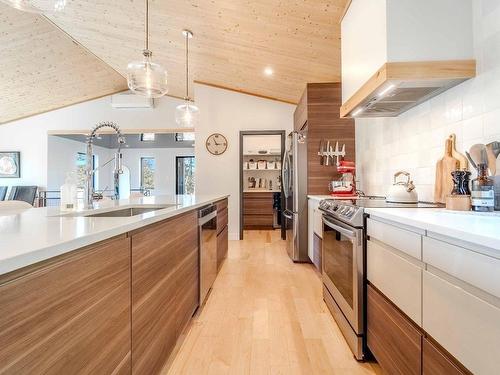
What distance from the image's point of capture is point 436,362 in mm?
929

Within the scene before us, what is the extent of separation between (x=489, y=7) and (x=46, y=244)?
215 centimetres

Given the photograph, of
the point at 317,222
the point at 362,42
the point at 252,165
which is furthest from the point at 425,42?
the point at 252,165

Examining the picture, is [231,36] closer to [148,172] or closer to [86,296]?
[86,296]

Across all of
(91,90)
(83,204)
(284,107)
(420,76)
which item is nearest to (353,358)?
(420,76)

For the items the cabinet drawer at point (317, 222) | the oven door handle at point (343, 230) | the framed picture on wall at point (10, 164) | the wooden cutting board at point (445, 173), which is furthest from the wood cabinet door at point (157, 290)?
the framed picture on wall at point (10, 164)

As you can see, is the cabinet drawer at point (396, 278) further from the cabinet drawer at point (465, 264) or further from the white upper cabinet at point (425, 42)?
the white upper cabinet at point (425, 42)

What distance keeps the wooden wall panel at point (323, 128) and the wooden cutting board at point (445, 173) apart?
5.59 feet

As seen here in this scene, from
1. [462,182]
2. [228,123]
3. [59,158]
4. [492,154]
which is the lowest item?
[462,182]

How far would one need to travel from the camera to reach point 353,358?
5.25 ft

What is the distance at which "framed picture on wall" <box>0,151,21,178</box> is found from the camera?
23.4 ft

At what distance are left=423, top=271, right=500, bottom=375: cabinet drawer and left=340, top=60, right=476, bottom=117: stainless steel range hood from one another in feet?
3.67

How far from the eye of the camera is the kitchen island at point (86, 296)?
1.82ft

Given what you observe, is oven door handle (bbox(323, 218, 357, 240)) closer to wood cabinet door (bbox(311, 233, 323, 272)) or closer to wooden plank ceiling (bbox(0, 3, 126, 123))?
wood cabinet door (bbox(311, 233, 323, 272))

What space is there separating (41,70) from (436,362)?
6.65 metres
